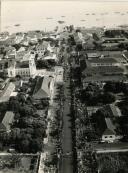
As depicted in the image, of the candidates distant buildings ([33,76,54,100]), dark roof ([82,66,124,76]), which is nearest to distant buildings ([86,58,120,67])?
dark roof ([82,66,124,76])

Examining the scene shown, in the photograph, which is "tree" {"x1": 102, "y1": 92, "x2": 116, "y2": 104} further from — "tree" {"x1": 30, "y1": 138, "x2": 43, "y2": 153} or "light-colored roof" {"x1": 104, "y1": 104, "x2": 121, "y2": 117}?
"tree" {"x1": 30, "y1": 138, "x2": 43, "y2": 153}

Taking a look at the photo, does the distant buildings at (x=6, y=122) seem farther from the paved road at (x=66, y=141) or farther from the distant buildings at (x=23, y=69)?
the distant buildings at (x=23, y=69)

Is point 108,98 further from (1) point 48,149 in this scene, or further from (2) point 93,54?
(2) point 93,54

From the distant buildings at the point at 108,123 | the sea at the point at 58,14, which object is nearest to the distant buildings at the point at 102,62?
the distant buildings at the point at 108,123

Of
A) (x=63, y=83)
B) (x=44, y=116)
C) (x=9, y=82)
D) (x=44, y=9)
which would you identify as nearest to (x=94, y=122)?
(x=44, y=116)

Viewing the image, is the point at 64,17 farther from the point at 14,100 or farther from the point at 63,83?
the point at 14,100
